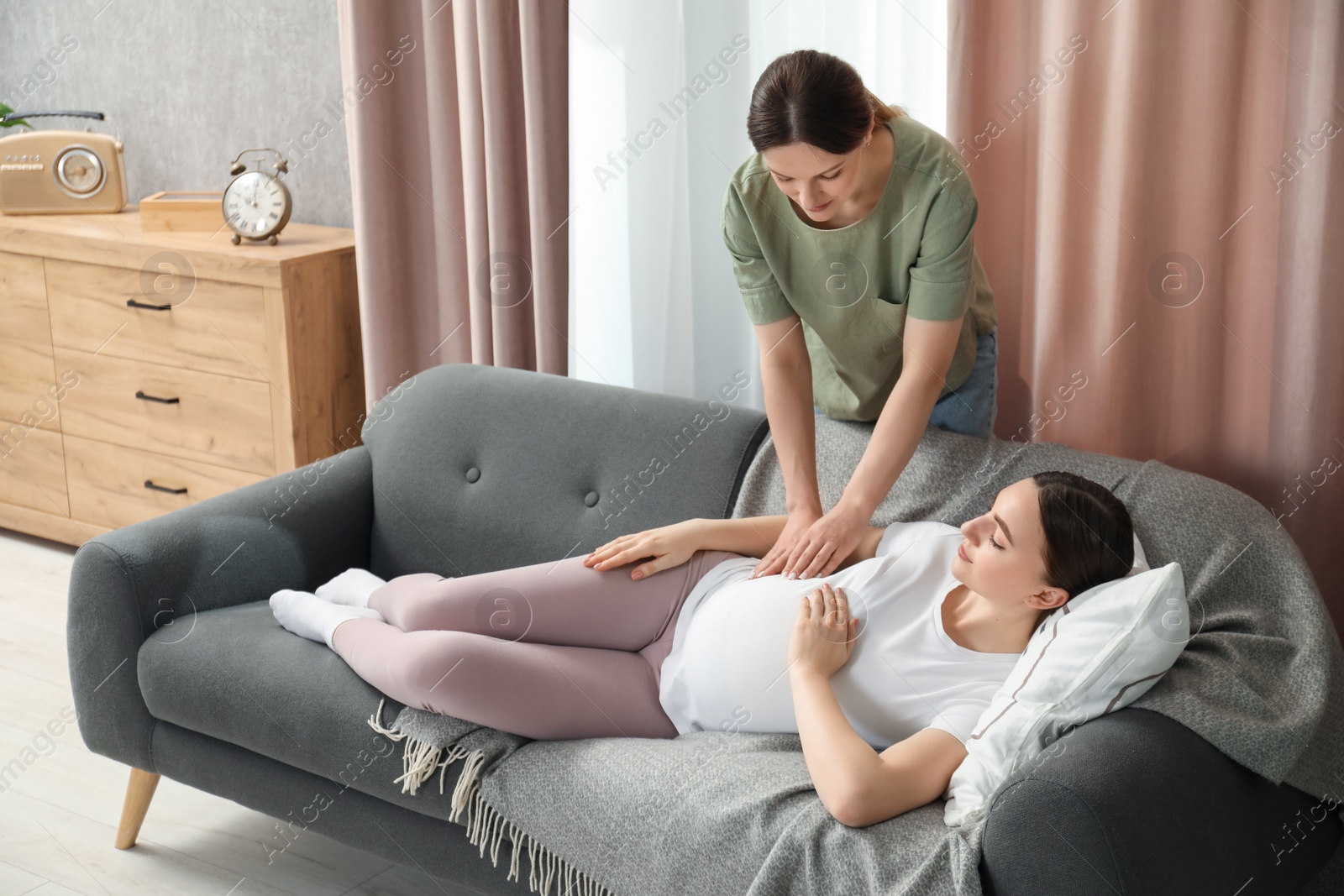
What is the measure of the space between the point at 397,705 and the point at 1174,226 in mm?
1439

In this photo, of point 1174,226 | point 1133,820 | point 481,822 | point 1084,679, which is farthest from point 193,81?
point 1133,820

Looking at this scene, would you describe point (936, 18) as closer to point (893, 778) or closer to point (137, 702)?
point (893, 778)

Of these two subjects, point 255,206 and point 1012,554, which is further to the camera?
point 255,206

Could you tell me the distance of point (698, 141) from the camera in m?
2.53

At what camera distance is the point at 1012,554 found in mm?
1532

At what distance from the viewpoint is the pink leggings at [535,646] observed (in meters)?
1.67

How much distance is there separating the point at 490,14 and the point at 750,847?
1849 millimetres

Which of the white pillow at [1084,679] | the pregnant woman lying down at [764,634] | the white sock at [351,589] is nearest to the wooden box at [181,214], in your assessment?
the white sock at [351,589]

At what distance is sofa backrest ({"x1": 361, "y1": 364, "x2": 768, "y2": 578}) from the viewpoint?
2105 millimetres

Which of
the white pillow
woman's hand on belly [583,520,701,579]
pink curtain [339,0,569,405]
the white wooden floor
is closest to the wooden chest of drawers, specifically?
pink curtain [339,0,569,405]

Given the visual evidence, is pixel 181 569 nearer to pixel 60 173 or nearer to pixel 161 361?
pixel 161 361

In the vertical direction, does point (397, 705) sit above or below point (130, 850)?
above

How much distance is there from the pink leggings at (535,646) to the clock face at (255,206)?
1307 millimetres

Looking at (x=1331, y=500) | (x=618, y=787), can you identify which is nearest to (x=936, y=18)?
(x=1331, y=500)
